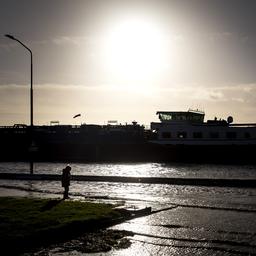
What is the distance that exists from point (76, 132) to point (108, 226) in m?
76.0

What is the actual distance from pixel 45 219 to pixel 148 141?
61577mm

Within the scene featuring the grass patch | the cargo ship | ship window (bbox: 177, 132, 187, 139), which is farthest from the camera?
ship window (bbox: 177, 132, 187, 139)

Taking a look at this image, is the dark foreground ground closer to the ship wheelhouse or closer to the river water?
the river water

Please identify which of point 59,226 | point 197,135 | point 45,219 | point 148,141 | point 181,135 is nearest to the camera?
point 59,226

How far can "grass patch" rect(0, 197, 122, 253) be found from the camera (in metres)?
11.0

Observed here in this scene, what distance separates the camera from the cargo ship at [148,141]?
66.9 m

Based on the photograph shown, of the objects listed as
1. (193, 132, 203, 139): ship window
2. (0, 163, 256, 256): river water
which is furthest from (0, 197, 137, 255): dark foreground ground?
(193, 132, 203, 139): ship window

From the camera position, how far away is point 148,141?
74.4m

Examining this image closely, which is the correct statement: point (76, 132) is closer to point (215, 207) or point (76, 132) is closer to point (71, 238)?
point (215, 207)

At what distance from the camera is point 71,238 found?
11.8 meters

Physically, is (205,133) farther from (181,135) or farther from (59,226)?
(59,226)

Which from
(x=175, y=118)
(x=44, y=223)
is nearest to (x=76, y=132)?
(x=175, y=118)

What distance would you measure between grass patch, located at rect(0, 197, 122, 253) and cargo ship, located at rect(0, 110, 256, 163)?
44321 mm

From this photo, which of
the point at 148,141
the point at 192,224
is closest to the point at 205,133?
the point at 148,141
